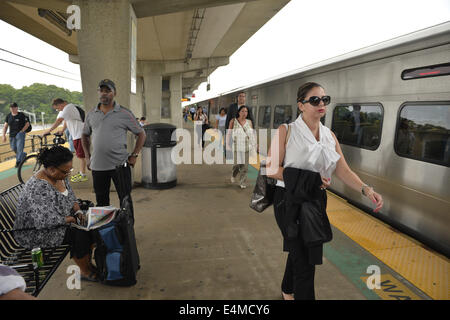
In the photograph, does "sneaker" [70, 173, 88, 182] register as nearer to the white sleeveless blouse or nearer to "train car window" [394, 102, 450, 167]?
the white sleeveless blouse

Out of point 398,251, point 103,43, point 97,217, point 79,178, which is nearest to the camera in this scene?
point 97,217

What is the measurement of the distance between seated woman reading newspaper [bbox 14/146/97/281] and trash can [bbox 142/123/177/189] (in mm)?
3570

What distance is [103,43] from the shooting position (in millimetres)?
5562

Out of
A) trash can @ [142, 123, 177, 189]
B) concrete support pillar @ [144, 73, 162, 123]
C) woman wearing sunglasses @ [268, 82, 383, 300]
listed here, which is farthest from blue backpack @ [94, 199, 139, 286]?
concrete support pillar @ [144, 73, 162, 123]

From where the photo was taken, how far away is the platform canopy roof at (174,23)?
20.9ft

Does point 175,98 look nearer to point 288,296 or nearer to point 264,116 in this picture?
point 264,116

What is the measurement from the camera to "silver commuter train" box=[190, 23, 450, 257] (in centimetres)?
356

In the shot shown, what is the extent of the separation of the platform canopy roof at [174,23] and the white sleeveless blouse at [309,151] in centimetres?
516

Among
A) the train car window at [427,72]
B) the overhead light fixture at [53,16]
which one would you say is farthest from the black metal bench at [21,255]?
the overhead light fixture at [53,16]

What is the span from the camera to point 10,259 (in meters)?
2.49

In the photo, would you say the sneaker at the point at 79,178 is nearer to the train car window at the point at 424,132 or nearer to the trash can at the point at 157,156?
the trash can at the point at 157,156

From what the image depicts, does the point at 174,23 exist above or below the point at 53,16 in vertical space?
above

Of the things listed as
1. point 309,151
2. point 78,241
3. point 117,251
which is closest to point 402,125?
point 309,151

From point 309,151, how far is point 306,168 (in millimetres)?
136
